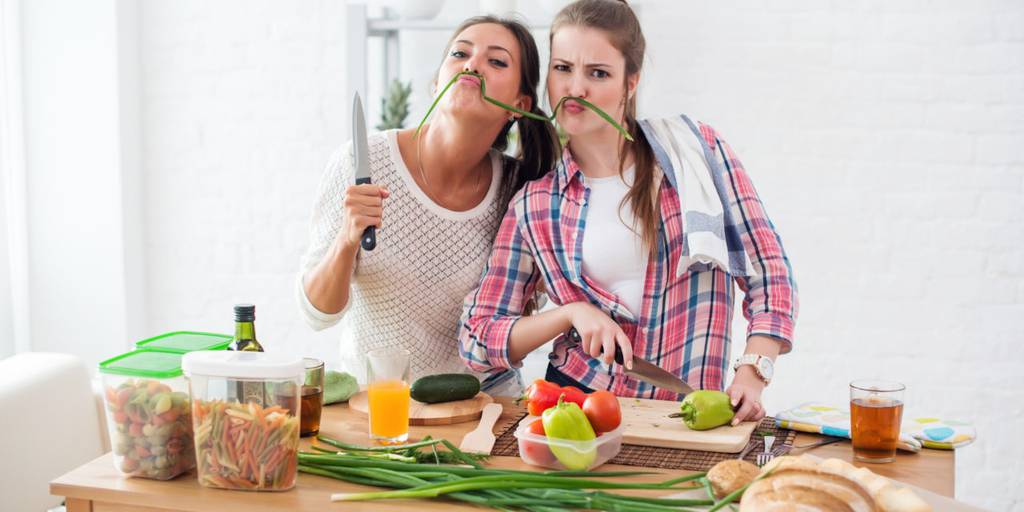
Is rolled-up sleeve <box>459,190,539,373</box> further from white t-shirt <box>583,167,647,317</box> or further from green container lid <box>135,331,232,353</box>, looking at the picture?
green container lid <box>135,331,232,353</box>

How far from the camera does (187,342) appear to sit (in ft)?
6.03

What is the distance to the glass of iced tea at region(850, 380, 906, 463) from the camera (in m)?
1.77

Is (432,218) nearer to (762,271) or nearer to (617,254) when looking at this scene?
(617,254)

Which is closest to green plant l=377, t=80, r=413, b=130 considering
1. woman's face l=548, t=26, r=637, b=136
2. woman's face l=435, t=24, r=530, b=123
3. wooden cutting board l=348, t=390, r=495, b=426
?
woman's face l=435, t=24, r=530, b=123

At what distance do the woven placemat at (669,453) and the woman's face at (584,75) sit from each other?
0.72 meters

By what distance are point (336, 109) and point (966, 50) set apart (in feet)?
7.64

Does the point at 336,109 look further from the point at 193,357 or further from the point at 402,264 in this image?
the point at 193,357

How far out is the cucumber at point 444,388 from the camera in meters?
2.08

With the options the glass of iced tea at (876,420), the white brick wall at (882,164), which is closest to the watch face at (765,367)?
the glass of iced tea at (876,420)

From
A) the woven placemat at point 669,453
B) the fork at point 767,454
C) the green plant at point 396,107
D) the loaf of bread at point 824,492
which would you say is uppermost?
the green plant at point 396,107

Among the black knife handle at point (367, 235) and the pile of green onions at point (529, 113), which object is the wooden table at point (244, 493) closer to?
→ the black knife handle at point (367, 235)

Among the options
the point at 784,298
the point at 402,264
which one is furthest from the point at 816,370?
the point at 402,264

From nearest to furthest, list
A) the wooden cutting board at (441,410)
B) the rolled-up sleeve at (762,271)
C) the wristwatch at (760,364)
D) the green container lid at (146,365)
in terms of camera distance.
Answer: the green container lid at (146,365), the wooden cutting board at (441,410), the wristwatch at (760,364), the rolled-up sleeve at (762,271)

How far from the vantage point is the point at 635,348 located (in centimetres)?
236
